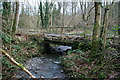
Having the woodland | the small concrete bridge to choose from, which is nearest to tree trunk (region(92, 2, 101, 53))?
the woodland

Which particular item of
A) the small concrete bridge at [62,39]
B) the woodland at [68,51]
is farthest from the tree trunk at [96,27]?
the small concrete bridge at [62,39]

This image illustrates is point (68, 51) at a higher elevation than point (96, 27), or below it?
below

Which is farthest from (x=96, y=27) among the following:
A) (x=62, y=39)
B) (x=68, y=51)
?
(x=62, y=39)

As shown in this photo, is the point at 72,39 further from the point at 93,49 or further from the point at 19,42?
the point at 19,42

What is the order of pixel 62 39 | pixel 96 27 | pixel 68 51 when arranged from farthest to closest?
1. pixel 62 39
2. pixel 68 51
3. pixel 96 27

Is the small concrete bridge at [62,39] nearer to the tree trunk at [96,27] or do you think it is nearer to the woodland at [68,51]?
the woodland at [68,51]

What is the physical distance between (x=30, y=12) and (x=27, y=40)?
48.2 feet

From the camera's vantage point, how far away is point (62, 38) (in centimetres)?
1038

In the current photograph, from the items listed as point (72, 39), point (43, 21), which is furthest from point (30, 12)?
point (72, 39)

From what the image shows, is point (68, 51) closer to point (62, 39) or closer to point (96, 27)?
point (62, 39)

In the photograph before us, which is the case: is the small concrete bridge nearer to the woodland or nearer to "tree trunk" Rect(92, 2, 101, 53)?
the woodland

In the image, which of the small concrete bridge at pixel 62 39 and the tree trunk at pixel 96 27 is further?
the small concrete bridge at pixel 62 39

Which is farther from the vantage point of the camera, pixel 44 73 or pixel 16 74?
pixel 44 73

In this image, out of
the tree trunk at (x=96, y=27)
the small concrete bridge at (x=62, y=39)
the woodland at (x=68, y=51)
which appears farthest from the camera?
the small concrete bridge at (x=62, y=39)
